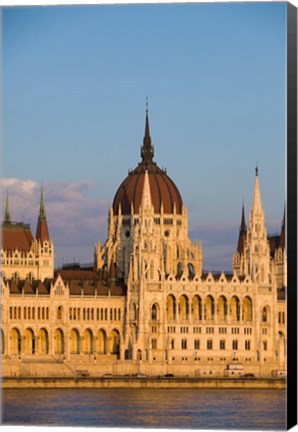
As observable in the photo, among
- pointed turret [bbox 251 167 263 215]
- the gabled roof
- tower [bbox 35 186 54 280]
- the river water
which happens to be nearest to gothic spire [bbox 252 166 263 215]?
pointed turret [bbox 251 167 263 215]

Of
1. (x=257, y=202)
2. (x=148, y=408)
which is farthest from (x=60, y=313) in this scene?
(x=148, y=408)

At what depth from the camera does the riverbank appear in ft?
190

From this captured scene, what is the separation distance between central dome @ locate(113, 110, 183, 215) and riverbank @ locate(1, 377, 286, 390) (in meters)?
11.5

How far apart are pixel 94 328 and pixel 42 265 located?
181 inches

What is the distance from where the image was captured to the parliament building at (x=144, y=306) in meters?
64.6

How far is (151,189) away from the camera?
234 ft

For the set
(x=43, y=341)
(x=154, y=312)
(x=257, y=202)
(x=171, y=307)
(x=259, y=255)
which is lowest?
(x=43, y=341)

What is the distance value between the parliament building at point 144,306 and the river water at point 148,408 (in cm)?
730

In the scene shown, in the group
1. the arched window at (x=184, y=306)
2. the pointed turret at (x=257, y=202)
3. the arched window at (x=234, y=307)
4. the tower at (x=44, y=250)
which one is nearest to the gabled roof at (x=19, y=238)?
the tower at (x=44, y=250)

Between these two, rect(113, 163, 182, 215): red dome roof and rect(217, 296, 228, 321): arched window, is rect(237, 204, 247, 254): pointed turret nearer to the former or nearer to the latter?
rect(113, 163, 182, 215): red dome roof

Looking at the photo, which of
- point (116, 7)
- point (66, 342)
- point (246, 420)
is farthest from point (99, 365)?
point (116, 7)

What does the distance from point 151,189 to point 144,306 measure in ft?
20.6

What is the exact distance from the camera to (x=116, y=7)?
35.8m

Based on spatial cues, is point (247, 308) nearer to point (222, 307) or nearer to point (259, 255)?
point (222, 307)
